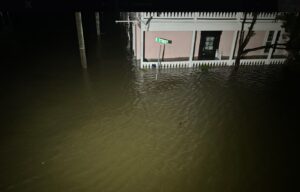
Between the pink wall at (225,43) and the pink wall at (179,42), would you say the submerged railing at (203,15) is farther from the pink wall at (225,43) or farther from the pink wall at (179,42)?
the pink wall at (225,43)

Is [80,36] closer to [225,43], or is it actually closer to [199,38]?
[199,38]

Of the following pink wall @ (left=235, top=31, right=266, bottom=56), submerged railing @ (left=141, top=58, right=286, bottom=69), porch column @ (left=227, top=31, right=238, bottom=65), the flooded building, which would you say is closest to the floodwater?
submerged railing @ (left=141, top=58, right=286, bottom=69)

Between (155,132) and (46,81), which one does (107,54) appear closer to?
(46,81)

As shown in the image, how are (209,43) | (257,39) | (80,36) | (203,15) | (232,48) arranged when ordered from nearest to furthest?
(80,36) → (203,15) → (232,48) → (209,43) → (257,39)

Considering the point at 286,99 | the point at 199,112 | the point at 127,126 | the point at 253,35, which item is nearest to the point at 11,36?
the point at 127,126

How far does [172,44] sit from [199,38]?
202 centimetres

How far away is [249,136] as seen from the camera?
33.4 feet

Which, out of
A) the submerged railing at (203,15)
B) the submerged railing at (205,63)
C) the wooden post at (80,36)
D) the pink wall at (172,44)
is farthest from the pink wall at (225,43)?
the wooden post at (80,36)

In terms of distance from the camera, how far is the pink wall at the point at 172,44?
16031 millimetres

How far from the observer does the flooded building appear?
14.9m

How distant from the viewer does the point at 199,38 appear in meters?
16.6

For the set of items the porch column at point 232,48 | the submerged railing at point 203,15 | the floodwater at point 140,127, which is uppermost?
the submerged railing at point 203,15

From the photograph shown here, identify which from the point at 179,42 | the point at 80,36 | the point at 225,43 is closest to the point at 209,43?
the point at 225,43

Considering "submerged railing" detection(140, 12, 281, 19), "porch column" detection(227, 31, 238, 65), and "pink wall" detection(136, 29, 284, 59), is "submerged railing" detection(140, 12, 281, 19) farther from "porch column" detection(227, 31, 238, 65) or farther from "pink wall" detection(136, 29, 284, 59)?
"pink wall" detection(136, 29, 284, 59)
